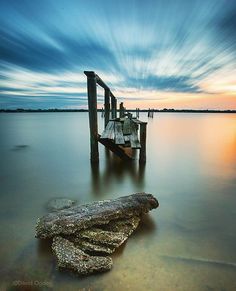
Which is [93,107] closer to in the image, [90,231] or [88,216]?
[88,216]

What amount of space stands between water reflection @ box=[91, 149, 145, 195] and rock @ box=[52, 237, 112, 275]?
2.81m

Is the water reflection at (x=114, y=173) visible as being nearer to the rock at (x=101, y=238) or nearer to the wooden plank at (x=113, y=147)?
the wooden plank at (x=113, y=147)

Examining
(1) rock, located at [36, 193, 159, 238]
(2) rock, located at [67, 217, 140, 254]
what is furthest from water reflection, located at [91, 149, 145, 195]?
(2) rock, located at [67, 217, 140, 254]

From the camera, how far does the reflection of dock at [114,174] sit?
6133 millimetres

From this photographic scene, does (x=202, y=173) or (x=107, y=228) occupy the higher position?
(x=107, y=228)

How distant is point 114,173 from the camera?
23.2ft

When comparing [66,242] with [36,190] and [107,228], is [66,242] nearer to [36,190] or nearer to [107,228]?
[107,228]

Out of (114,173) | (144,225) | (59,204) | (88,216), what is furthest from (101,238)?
(114,173)

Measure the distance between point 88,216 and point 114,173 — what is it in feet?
13.1

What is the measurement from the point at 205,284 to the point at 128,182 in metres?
3.88

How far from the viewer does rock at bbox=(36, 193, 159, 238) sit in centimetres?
295

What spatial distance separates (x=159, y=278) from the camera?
2.60 m

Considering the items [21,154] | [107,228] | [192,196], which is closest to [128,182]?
[192,196]

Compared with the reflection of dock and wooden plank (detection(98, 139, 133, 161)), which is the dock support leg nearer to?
wooden plank (detection(98, 139, 133, 161))
